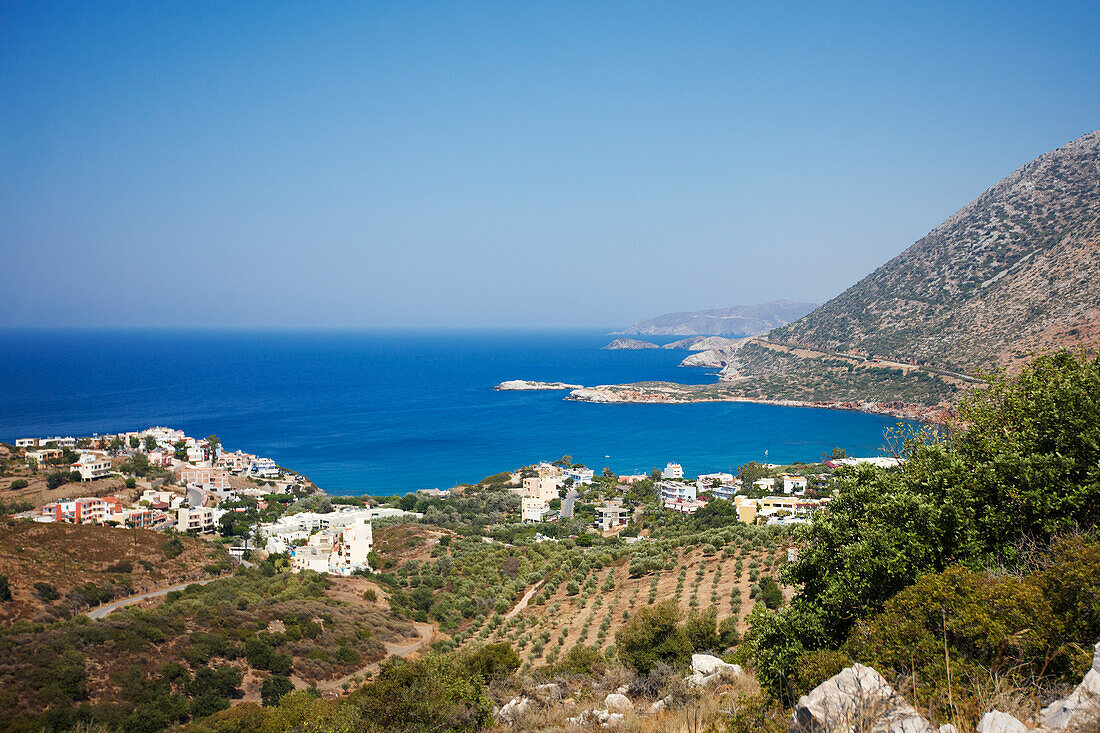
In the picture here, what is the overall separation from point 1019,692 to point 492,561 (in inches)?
845

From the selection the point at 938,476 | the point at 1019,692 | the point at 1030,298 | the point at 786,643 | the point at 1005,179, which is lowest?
the point at 786,643

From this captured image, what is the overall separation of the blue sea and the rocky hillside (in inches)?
515

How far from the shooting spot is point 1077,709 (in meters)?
3.69

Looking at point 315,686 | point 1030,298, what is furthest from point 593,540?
point 1030,298

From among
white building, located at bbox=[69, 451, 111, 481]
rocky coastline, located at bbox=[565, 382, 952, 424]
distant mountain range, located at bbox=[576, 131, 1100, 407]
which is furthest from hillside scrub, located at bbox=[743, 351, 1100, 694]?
rocky coastline, located at bbox=[565, 382, 952, 424]

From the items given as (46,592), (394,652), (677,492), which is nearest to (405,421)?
(677,492)

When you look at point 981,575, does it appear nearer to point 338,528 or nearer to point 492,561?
point 492,561

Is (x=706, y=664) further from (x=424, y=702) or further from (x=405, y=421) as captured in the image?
(x=405, y=421)

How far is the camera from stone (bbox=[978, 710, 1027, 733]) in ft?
11.8

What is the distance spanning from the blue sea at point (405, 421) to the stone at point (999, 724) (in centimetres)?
3808

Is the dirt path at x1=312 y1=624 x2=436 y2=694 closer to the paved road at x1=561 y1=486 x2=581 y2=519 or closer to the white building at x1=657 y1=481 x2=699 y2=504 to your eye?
the paved road at x1=561 y1=486 x2=581 y2=519

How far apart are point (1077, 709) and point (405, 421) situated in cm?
7493

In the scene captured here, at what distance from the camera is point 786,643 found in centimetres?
695

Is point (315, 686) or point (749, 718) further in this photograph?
point (315, 686)
